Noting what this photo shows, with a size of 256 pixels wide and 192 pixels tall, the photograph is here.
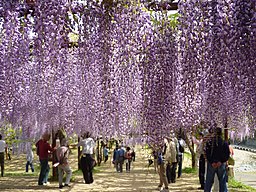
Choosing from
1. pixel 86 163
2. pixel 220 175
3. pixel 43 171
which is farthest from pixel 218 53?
→ pixel 43 171

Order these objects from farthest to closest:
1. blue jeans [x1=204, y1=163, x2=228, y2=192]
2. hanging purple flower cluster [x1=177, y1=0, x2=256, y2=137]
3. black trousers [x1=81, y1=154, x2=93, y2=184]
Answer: black trousers [x1=81, y1=154, x2=93, y2=184], blue jeans [x1=204, y1=163, x2=228, y2=192], hanging purple flower cluster [x1=177, y1=0, x2=256, y2=137]

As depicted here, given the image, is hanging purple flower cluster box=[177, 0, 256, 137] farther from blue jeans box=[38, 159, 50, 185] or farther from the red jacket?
blue jeans box=[38, 159, 50, 185]

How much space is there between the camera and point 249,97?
3.58 m

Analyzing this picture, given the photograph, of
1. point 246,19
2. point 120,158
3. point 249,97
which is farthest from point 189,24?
point 120,158

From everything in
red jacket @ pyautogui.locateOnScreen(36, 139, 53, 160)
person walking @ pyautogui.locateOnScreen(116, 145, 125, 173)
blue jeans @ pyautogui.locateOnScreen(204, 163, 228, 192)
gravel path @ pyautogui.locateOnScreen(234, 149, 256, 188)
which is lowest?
gravel path @ pyautogui.locateOnScreen(234, 149, 256, 188)

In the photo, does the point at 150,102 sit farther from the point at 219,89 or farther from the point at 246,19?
the point at 246,19

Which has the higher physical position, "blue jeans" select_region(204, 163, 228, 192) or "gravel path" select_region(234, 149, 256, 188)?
"blue jeans" select_region(204, 163, 228, 192)

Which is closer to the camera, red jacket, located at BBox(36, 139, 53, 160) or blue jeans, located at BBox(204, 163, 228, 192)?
blue jeans, located at BBox(204, 163, 228, 192)

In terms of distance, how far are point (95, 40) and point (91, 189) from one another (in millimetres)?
5232

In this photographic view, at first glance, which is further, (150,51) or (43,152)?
(43,152)

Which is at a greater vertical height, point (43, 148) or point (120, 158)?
point (43, 148)

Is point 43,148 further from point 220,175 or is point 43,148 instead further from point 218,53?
point 218,53

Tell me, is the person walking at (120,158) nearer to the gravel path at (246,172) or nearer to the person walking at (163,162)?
the gravel path at (246,172)

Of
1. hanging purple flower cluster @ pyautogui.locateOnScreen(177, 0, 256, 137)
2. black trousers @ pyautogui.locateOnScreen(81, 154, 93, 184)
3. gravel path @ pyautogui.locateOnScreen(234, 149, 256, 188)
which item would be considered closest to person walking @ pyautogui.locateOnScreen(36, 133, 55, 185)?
black trousers @ pyautogui.locateOnScreen(81, 154, 93, 184)
